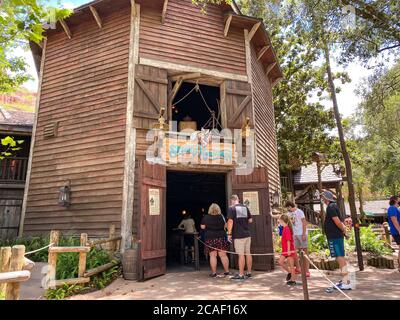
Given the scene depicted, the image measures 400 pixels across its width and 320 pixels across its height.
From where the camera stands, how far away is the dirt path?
500 cm

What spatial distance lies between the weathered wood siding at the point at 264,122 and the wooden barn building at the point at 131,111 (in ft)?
0.42

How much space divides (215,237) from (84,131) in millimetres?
5349

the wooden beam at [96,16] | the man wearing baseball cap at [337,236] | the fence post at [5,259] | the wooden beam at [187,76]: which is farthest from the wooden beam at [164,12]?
the fence post at [5,259]

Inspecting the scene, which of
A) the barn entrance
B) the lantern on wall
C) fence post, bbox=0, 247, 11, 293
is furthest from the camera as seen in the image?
the barn entrance

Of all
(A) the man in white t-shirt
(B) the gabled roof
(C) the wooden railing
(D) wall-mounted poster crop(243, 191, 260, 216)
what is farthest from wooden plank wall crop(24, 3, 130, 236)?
(B) the gabled roof

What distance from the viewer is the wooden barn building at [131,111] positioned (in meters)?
8.34

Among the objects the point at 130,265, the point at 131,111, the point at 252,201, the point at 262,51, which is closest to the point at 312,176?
the point at 262,51

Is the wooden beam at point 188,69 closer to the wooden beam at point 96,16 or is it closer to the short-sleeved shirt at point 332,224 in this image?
the wooden beam at point 96,16

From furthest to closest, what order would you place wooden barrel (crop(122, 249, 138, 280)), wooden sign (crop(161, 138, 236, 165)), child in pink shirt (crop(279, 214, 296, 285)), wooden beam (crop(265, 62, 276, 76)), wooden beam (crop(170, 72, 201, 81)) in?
1. wooden beam (crop(265, 62, 276, 76))
2. wooden beam (crop(170, 72, 201, 81))
3. wooden sign (crop(161, 138, 236, 165))
4. wooden barrel (crop(122, 249, 138, 280))
5. child in pink shirt (crop(279, 214, 296, 285))

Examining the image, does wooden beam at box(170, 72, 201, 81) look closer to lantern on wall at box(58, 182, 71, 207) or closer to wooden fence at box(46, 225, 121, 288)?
lantern on wall at box(58, 182, 71, 207)

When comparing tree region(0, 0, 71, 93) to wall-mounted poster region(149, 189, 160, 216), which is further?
wall-mounted poster region(149, 189, 160, 216)

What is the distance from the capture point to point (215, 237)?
6949 millimetres

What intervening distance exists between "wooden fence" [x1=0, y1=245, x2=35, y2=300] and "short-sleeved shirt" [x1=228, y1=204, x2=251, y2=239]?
4.22 m
